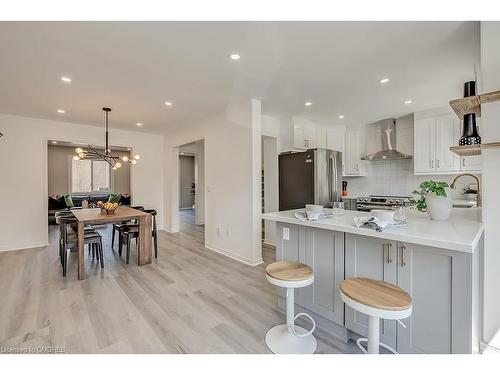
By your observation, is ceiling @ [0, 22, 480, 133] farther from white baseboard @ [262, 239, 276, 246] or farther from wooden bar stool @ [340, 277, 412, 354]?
white baseboard @ [262, 239, 276, 246]

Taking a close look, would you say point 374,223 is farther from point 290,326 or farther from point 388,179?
point 388,179

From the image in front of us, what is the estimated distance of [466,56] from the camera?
2320 millimetres

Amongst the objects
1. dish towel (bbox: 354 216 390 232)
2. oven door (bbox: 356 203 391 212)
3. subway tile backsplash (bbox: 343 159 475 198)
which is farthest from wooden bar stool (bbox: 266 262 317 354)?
subway tile backsplash (bbox: 343 159 475 198)

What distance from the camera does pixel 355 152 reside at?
5.10 metres

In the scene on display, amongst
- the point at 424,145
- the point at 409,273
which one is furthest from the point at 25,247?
the point at 424,145

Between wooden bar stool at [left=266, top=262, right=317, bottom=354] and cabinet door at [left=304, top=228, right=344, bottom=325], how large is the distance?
201 millimetres

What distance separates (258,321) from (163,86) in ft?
9.51

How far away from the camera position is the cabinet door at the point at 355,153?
5.07 metres

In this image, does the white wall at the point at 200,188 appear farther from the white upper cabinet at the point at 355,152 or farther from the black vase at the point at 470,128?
the black vase at the point at 470,128

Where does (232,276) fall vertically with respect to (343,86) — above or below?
below

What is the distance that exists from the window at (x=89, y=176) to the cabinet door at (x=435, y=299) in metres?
10.8

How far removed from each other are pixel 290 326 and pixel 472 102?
6.99ft
